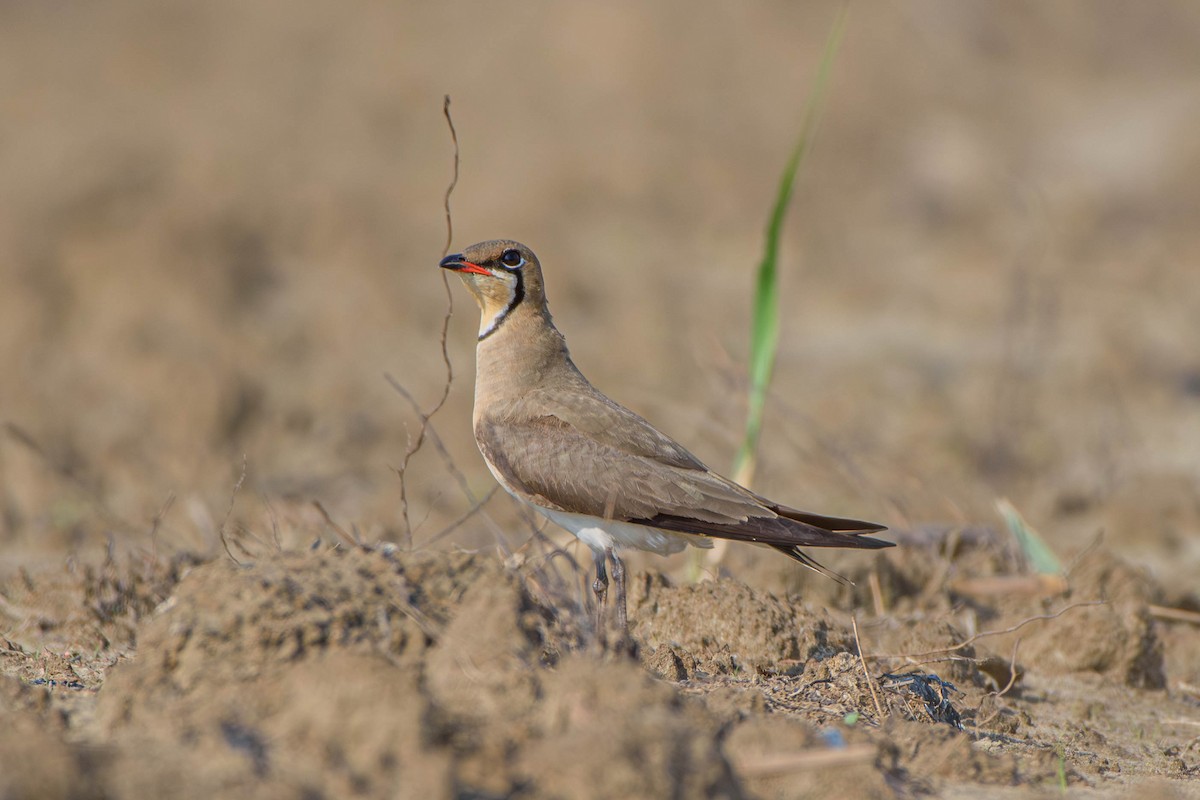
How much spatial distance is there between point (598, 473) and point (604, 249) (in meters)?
8.86

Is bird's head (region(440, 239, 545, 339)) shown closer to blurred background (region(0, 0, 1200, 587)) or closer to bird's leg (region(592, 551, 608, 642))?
bird's leg (region(592, 551, 608, 642))

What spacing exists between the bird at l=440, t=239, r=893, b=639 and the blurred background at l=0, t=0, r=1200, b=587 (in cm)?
131

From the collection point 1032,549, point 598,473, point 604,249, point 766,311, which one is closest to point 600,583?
point 598,473

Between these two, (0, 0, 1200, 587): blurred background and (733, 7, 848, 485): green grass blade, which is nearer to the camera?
(733, 7, 848, 485): green grass blade

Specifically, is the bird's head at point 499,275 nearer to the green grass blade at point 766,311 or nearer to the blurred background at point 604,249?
the green grass blade at point 766,311

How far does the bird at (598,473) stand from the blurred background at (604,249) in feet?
4.29

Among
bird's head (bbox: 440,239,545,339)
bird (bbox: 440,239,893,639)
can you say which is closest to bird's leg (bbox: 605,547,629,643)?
bird (bbox: 440,239,893,639)

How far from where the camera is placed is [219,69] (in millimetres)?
15195

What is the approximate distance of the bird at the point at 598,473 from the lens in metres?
4.55

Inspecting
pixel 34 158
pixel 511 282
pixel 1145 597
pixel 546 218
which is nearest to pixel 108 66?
pixel 34 158

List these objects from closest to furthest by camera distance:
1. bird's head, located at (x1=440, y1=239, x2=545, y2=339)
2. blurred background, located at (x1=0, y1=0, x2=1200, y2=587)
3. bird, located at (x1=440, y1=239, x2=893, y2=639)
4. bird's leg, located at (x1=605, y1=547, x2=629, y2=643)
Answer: bird's leg, located at (x1=605, y1=547, x2=629, y2=643), bird, located at (x1=440, y1=239, x2=893, y2=639), bird's head, located at (x1=440, y1=239, x2=545, y2=339), blurred background, located at (x1=0, y1=0, x2=1200, y2=587)

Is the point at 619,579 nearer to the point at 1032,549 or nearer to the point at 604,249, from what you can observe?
the point at 1032,549

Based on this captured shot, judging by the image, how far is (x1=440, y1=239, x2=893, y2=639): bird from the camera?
14.9 feet

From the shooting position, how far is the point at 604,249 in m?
13.4
